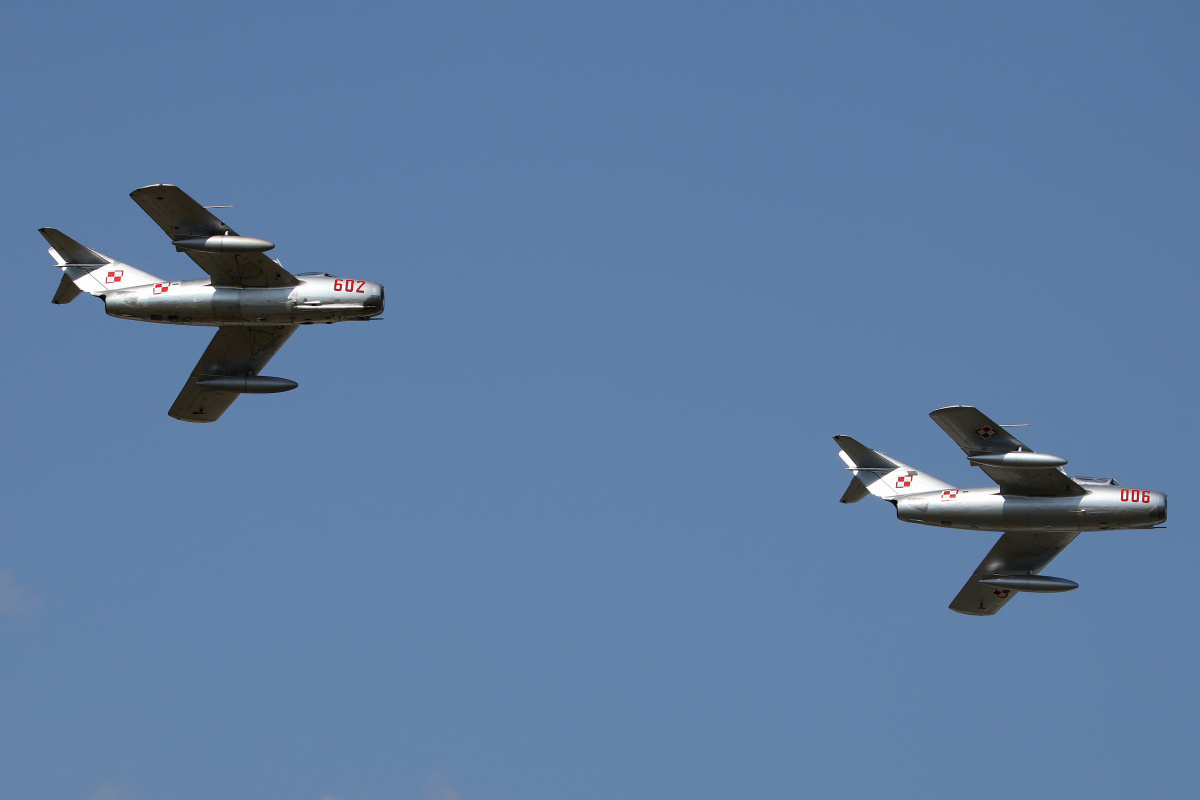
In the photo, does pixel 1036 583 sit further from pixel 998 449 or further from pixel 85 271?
pixel 85 271

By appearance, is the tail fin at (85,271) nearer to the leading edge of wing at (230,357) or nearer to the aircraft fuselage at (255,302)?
the aircraft fuselage at (255,302)

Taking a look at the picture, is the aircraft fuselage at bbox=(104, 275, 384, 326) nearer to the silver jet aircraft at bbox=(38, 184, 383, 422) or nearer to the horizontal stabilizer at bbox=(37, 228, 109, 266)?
the silver jet aircraft at bbox=(38, 184, 383, 422)

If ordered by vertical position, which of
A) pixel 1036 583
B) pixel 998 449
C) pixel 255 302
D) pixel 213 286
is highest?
pixel 213 286

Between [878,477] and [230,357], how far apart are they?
25.4 metres

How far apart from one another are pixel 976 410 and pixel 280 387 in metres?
25.7

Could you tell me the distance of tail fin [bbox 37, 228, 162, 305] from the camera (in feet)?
207

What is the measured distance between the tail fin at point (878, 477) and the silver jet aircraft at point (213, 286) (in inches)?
732

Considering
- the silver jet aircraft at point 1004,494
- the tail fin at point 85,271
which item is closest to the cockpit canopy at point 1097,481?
the silver jet aircraft at point 1004,494

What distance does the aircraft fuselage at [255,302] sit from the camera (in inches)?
2424

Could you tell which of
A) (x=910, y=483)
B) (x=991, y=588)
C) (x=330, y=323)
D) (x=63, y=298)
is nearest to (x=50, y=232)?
(x=63, y=298)

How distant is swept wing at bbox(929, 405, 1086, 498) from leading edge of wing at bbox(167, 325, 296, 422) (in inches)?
1002

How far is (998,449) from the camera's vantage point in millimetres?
59594

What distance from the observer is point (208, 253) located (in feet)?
199

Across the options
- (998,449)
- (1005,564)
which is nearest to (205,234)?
(998,449)
